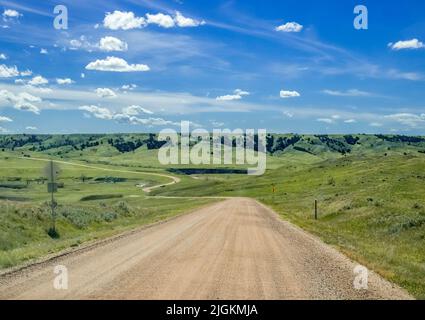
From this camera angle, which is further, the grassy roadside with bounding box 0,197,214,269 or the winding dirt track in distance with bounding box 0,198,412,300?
the grassy roadside with bounding box 0,197,214,269

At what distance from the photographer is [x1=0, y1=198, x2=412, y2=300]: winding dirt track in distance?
1248 cm

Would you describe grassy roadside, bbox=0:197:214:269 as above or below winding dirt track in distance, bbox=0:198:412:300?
below

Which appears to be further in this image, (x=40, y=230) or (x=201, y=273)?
(x=40, y=230)

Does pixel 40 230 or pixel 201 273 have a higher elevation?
pixel 201 273

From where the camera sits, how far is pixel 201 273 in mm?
15086

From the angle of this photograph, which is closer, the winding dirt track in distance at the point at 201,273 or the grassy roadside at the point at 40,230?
the winding dirt track in distance at the point at 201,273

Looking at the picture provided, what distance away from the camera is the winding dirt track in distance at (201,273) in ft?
41.0
